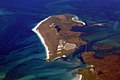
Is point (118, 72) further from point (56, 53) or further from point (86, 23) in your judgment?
point (86, 23)

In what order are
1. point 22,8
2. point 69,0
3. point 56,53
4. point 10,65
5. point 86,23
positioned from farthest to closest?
point 69,0
point 22,8
point 86,23
point 56,53
point 10,65

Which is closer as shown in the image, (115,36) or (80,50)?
(80,50)

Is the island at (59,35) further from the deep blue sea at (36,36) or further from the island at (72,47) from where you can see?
the deep blue sea at (36,36)

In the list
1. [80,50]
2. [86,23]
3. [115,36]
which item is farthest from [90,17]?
[80,50]

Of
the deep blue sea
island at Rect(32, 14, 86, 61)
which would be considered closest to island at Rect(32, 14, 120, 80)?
island at Rect(32, 14, 86, 61)

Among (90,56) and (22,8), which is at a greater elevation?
(22,8)

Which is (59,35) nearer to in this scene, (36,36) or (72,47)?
(36,36)

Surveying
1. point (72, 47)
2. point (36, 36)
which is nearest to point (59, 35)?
point (36, 36)
